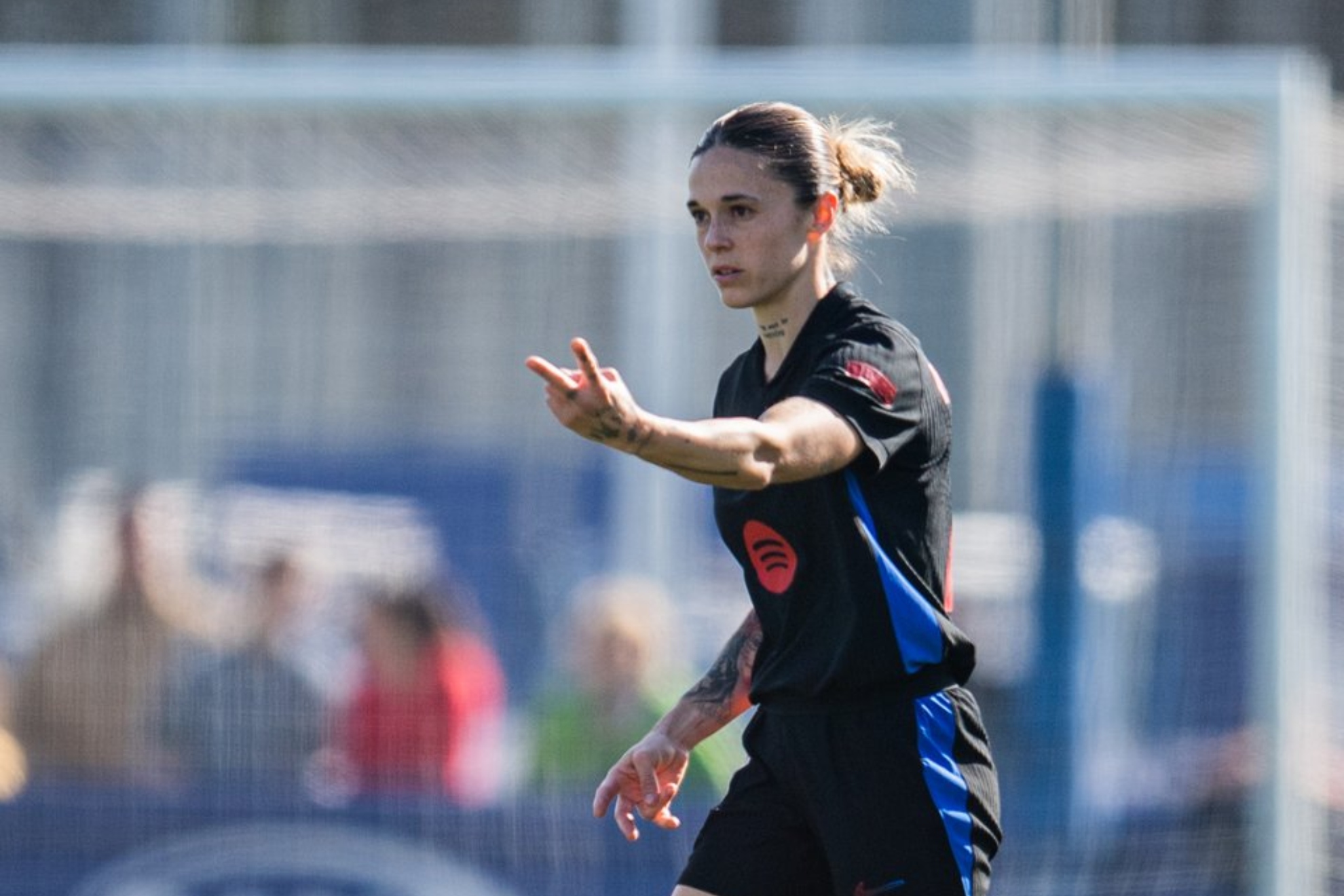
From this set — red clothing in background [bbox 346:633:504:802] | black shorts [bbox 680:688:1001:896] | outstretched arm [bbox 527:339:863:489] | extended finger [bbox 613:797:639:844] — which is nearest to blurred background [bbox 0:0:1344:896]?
red clothing in background [bbox 346:633:504:802]

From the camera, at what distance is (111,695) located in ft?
23.4

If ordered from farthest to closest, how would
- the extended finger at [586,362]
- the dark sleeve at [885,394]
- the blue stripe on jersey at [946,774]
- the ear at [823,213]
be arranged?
1. the ear at [823,213]
2. the blue stripe on jersey at [946,774]
3. the dark sleeve at [885,394]
4. the extended finger at [586,362]

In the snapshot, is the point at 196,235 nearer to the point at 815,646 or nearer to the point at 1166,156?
the point at 1166,156

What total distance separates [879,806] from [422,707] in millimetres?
3830

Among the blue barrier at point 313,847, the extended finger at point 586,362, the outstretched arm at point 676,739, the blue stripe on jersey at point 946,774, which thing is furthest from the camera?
the blue barrier at point 313,847

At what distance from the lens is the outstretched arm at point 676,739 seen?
382 centimetres

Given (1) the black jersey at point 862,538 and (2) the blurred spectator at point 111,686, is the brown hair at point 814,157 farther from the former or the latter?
(2) the blurred spectator at point 111,686

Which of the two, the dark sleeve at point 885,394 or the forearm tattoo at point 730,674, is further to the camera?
the forearm tattoo at point 730,674

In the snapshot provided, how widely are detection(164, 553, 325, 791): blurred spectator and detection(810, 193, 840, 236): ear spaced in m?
4.02

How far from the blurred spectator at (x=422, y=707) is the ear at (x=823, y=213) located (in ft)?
12.6

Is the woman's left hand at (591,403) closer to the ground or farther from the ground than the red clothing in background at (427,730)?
farther from the ground

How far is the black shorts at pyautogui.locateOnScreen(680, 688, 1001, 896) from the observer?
11.4 ft

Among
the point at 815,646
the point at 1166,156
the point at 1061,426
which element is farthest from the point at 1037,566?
the point at 815,646

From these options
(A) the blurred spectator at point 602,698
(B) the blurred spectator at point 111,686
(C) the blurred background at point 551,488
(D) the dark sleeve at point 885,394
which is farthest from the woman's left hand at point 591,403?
(B) the blurred spectator at point 111,686
